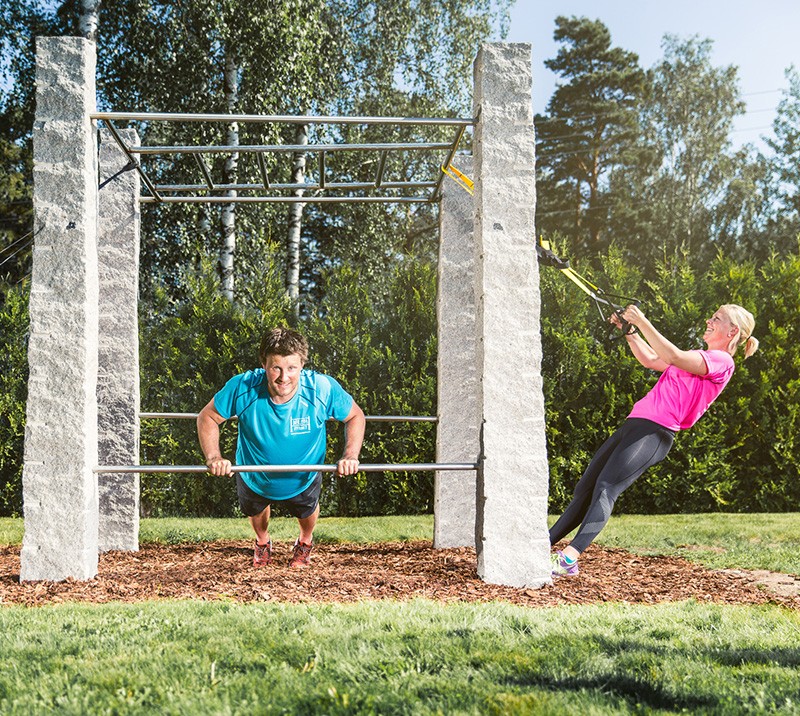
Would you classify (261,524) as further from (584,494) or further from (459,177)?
(459,177)

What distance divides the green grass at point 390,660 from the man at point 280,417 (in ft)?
4.35

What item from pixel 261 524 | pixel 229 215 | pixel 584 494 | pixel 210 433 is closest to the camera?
pixel 210 433

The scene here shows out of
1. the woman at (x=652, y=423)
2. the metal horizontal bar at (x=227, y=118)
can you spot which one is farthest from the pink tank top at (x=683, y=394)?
the metal horizontal bar at (x=227, y=118)

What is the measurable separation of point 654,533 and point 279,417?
12.3 feet

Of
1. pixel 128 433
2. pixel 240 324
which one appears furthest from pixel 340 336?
pixel 128 433

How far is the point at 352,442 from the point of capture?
4.86 meters

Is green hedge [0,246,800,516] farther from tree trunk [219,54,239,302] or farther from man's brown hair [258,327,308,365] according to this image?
man's brown hair [258,327,308,365]

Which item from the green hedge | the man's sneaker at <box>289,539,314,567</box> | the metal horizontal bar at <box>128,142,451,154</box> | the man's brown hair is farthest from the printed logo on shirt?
the green hedge

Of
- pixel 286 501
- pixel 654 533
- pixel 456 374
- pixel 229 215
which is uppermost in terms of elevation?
pixel 229 215

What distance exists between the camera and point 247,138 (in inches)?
458

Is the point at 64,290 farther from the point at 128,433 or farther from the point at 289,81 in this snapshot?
the point at 289,81

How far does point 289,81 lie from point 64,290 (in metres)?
7.34

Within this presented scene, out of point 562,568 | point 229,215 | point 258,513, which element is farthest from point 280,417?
point 229,215

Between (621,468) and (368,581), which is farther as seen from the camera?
(621,468)
